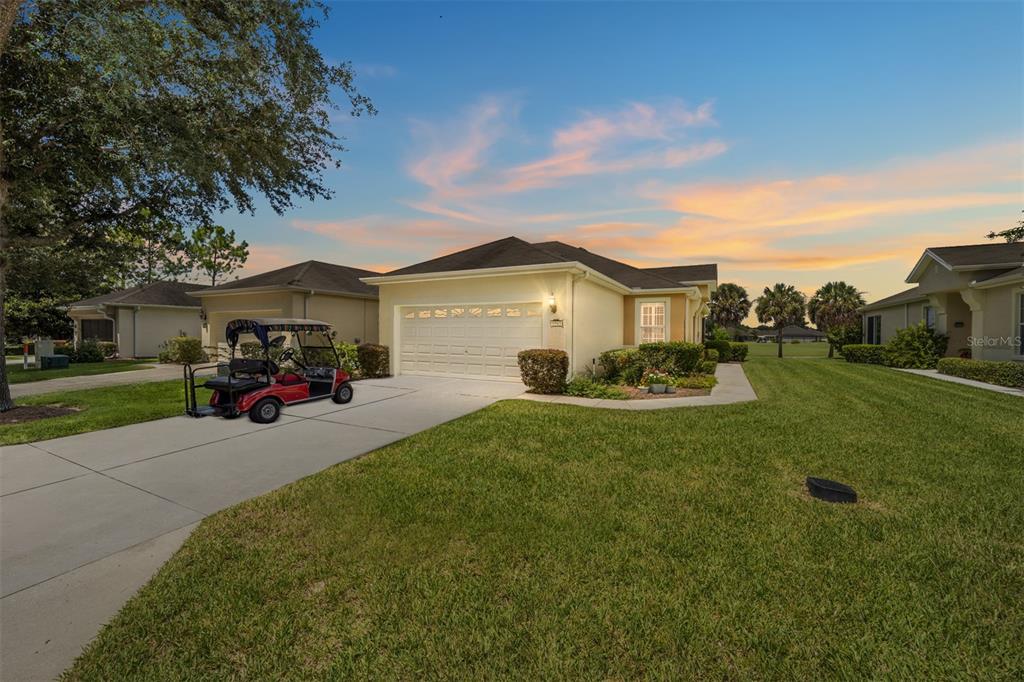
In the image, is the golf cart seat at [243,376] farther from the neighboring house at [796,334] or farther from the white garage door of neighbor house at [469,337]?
the neighboring house at [796,334]

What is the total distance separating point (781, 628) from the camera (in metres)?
2.31

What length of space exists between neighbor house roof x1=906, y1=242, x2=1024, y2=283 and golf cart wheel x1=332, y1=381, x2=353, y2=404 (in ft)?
66.5

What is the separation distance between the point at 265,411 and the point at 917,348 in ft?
73.7

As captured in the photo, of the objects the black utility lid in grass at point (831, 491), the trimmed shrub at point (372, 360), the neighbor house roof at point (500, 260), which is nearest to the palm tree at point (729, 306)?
the neighbor house roof at point (500, 260)

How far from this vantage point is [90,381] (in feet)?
41.7

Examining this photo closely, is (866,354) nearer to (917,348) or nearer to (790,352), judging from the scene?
(917,348)

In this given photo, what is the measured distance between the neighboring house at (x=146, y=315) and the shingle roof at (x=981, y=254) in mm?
34018

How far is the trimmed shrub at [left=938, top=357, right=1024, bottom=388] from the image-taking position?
36.4ft

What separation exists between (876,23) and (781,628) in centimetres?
1247

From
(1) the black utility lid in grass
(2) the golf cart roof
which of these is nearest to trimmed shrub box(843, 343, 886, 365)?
(1) the black utility lid in grass

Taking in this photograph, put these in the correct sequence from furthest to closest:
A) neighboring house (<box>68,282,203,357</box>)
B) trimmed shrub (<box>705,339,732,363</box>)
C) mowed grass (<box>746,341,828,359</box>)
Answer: mowed grass (<box>746,341,828,359</box>) < neighboring house (<box>68,282,203,357</box>) < trimmed shrub (<box>705,339,732,363</box>)

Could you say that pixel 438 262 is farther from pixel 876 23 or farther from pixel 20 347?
pixel 20 347

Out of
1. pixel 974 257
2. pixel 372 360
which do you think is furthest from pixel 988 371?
pixel 372 360

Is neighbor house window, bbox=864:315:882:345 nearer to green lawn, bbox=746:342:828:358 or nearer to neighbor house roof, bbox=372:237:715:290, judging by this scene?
green lawn, bbox=746:342:828:358
